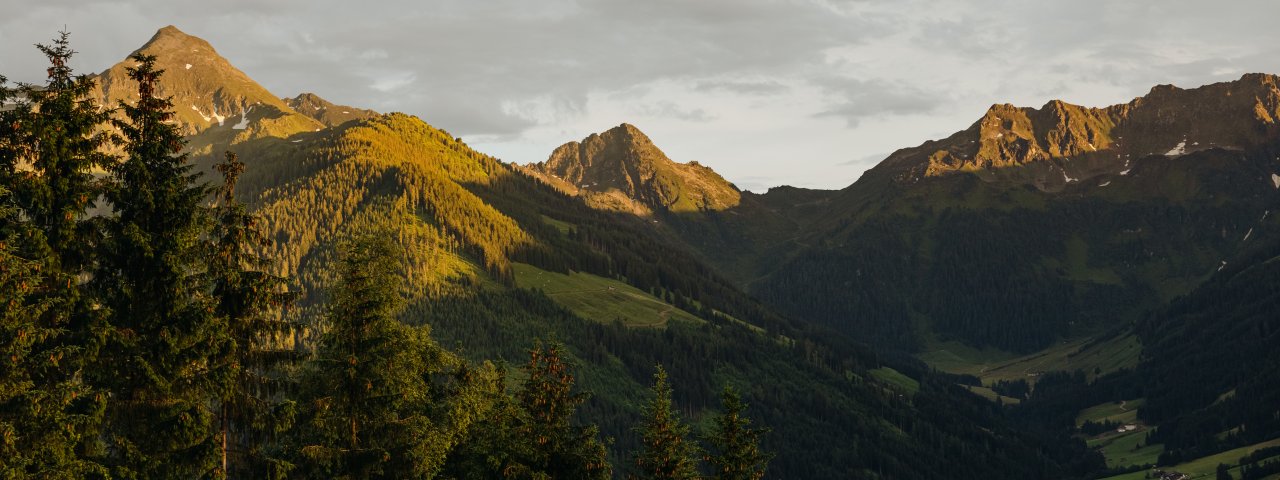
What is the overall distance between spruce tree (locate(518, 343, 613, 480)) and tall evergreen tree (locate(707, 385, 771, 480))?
5.79 m

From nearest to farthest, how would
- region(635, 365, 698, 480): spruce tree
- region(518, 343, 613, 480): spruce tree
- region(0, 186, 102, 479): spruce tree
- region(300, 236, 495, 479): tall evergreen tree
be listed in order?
region(0, 186, 102, 479): spruce tree < region(300, 236, 495, 479): tall evergreen tree < region(518, 343, 613, 480): spruce tree < region(635, 365, 698, 480): spruce tree

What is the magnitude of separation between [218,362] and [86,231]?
6.24 m

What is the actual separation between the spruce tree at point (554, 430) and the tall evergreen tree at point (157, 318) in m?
17.1

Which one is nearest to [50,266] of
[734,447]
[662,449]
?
[662,449]

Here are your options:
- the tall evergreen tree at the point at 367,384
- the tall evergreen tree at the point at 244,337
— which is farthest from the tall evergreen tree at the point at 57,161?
the tall evergreen tree at the point at 367,384

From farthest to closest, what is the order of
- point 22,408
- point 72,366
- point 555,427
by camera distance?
point 555,427, point 72,366, point 22,408

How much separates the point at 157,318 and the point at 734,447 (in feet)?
92.3

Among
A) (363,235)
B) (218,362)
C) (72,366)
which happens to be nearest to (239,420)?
(218,362)

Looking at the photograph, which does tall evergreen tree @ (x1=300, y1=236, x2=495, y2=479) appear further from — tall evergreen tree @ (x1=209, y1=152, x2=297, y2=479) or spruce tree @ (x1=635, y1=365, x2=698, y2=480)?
spruce tree @ (x1=635, y1=365, x2=698, y2=480)

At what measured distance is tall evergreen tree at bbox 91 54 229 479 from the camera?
119 ft

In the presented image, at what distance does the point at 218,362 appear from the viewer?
38.2 m

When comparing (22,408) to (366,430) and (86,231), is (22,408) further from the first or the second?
(366,430)

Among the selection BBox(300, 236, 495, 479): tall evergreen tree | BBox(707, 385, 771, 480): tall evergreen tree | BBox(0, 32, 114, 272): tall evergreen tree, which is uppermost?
BBox(0, 32, 114, 272): tall evergreen tree

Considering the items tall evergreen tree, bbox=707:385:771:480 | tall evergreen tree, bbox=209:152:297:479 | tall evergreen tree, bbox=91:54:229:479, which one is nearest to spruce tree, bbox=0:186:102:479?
tall evergreen tree, bbox=91:54:229:479
